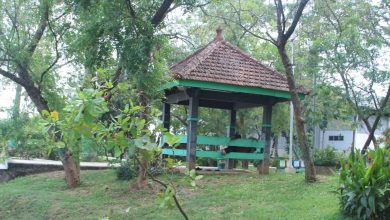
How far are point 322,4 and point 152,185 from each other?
31.8 ft

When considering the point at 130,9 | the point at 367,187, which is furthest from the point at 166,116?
the point at 367,187

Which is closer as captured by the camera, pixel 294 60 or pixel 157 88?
pixel 157 88

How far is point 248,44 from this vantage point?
70.1 feet

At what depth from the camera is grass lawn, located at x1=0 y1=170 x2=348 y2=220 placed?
29.3 feet

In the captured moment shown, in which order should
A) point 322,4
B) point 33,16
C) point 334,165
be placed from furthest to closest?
point 334,165 < point 322,4 < point 33,16

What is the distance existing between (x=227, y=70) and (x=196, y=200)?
4472mm

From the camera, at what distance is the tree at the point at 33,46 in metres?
12.7

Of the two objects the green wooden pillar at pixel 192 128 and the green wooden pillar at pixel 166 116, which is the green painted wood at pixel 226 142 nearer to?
the green wooden pillar at pixel 192 128

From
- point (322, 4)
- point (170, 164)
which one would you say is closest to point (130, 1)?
point (170, 164)

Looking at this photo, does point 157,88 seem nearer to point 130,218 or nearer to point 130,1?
point 130,1

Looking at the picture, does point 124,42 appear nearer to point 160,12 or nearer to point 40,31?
point 160,12

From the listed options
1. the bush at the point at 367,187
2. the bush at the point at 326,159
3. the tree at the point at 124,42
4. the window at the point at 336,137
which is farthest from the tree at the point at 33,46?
the window at the point at 336,137

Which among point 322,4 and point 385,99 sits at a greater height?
point 322,4

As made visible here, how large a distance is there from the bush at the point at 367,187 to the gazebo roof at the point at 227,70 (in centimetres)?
549
